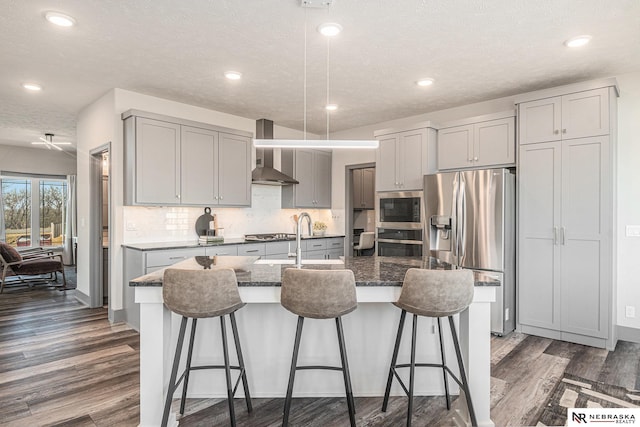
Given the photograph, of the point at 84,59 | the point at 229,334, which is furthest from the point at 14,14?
the point at 229,334

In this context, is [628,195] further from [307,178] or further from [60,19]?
[60,19]

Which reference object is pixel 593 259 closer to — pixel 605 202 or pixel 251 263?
pixel 605 202

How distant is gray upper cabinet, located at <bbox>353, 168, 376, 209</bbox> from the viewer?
696cm

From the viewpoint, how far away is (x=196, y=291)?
197 cm

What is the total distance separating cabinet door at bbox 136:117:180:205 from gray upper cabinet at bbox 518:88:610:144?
3859 millimetres

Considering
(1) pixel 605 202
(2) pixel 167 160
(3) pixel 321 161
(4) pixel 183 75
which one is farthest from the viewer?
(3) pixel 321 161

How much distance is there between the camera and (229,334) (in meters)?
2.44

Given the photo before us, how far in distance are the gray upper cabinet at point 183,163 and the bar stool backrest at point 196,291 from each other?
8.07 feet

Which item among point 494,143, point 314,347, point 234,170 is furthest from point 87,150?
point 494,143

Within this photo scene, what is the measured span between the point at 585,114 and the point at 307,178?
3.74 metres

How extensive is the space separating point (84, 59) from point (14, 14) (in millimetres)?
781

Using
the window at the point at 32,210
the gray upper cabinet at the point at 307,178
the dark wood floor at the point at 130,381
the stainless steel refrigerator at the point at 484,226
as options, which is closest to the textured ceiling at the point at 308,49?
the stainless steel refrigerator at the point at 484,226

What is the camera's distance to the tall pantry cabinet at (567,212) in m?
3.43

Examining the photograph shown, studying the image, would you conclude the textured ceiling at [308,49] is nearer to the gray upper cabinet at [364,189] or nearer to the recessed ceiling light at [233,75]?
the recessed ceiling light at [233,75]
